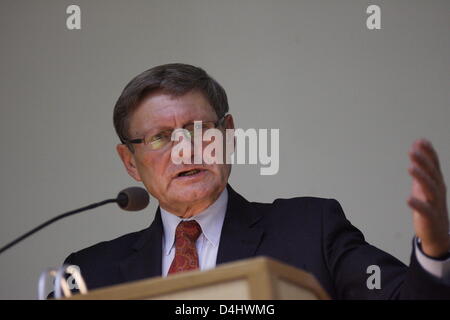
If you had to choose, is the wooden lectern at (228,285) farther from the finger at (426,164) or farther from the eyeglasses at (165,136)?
the eyeglasses at (165,136)

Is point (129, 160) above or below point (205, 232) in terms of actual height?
above

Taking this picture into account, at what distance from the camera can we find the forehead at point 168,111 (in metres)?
2.62

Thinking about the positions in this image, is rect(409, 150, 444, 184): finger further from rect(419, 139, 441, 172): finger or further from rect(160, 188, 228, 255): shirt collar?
rect(160, 188, 228, 255): shirt collar

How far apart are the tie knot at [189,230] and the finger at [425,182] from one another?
3.52ft

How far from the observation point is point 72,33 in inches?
147

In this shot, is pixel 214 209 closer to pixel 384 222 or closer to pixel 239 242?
pixel 239 242

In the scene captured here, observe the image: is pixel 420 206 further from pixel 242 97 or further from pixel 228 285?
pixel 242 97

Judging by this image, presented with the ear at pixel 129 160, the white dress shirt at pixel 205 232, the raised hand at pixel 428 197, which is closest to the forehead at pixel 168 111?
the ear at pixel 129 160

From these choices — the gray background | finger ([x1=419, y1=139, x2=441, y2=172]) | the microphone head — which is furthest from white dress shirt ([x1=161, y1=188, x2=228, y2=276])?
finger ([x1=419, y1=139, x2=441, y2=172])

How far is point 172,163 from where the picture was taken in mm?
2572

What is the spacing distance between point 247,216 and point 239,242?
0.14m

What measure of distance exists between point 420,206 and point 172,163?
3.61 ft

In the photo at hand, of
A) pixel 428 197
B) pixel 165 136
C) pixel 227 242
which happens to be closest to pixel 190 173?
pixel 165 136
